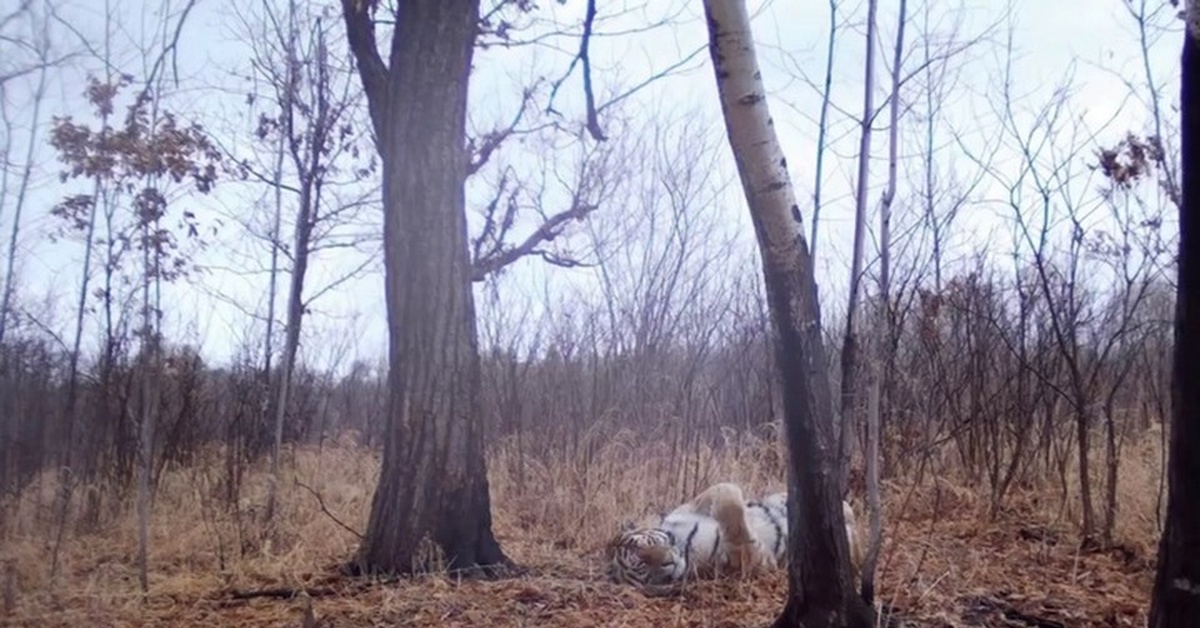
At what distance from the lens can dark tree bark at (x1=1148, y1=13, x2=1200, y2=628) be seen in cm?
238

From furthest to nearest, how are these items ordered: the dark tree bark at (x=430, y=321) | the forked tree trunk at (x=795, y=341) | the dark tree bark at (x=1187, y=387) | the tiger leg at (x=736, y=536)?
the tiger leg at (x=736, y=536)
the dark tree bark at (x=430, y=321)
the forked tree trunk at (x=795, y=341)
the dark tree bark at (x=1187, y=387)

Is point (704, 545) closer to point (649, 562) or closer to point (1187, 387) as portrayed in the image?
point (649, 562)

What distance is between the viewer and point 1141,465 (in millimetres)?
6656

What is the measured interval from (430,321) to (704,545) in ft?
5.42

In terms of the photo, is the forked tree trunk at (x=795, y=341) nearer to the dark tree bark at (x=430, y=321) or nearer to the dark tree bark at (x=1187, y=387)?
the dark tree bark at (x=1187, y=387)

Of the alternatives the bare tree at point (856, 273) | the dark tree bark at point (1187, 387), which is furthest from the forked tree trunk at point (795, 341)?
the dark tree bark at point (1187, 387)

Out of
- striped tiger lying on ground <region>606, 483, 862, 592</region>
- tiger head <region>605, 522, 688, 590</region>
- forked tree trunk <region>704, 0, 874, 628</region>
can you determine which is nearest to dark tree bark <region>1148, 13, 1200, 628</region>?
forked tree trunk <region>704, 0, 874, 628</region>

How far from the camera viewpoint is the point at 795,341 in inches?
129

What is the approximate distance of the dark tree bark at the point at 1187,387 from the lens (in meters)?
2.38

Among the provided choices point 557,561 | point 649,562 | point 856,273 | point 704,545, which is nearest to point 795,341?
point 856,273

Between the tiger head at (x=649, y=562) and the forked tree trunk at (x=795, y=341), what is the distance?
1.44 m

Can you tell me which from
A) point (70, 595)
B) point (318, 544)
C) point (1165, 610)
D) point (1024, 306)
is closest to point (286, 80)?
point (318, 544)

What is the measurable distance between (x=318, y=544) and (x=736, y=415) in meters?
4.61

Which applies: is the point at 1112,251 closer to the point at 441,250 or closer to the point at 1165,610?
the point at 441,250
